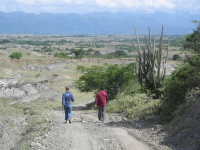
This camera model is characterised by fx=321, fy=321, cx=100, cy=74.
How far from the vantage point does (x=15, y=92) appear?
4406cm

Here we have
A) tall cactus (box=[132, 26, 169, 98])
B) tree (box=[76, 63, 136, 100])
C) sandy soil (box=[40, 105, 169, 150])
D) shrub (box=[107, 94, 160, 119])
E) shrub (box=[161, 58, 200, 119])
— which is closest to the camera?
sandy soil (box=[40, 105, 169, 150])

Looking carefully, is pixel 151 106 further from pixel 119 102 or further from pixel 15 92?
pixel 15 92

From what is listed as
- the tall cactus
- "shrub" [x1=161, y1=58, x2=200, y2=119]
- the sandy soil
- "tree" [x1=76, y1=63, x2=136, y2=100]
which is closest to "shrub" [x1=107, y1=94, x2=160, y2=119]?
"shrub" [x1=161, y1=58, x2=200, y2=119]

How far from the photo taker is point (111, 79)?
23.9 m

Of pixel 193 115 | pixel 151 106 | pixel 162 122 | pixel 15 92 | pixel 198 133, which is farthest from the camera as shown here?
pixel 15 92

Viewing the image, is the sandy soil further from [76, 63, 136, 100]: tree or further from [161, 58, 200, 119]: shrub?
[76, 63, 136, 100]: tree

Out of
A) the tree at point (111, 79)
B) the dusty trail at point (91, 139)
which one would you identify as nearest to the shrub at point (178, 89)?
the dusty trail at point (91, 139)

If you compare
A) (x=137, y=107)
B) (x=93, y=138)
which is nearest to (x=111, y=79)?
(x=137, y=107)

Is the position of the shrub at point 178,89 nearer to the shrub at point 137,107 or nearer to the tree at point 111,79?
the shrub at point 137,107

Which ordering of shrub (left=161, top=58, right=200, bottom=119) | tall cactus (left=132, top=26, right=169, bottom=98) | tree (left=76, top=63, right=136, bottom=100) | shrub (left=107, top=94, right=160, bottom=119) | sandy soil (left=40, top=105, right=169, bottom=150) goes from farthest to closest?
tree (left=76, top=63, right=136, bottom=100) → tall cactus (left=132, top=26, right=169, bottom=98) → shrub (left=107, top=94, right=160, bottom=119) → shrub (left=161, top=58, right=200, bottom=119) → sandy soil (left=40, top=105, right=169, bottom=150)

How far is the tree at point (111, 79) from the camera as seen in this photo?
23672 mm

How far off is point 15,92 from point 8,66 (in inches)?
1304

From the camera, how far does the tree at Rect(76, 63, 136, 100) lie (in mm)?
23672

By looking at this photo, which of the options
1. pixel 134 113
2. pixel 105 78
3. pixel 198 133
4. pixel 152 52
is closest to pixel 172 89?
pixel 134 113
